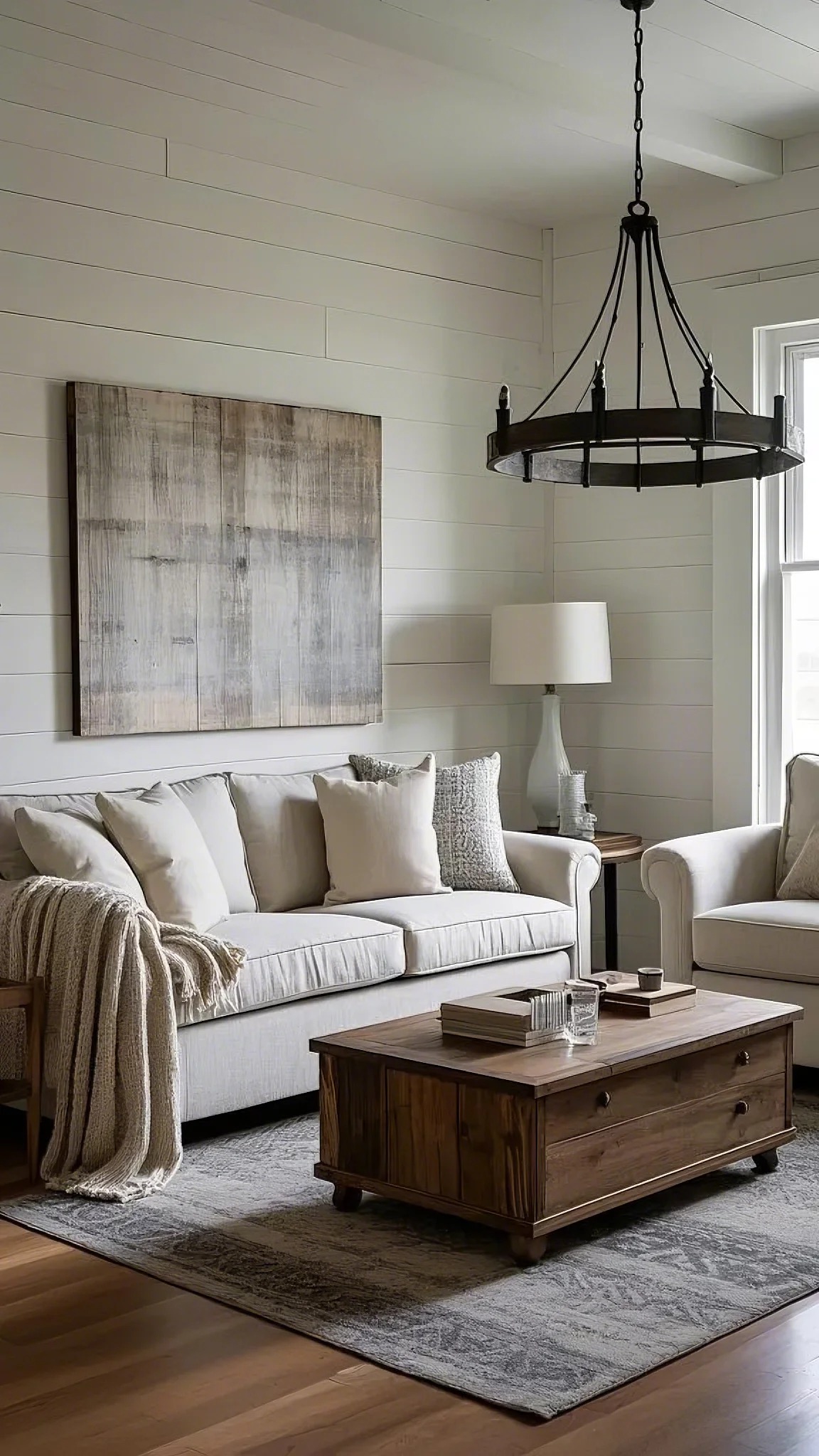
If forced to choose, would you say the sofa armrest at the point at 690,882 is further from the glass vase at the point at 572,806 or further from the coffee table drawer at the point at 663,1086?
the coffee table drawer at the point at 663,1086

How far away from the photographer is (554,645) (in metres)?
5.42

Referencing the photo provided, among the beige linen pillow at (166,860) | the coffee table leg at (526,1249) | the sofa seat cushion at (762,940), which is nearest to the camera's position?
the coffee table leg at (526,1249)

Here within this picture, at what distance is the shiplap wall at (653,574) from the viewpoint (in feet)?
18.1

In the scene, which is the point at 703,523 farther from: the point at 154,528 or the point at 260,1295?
the point at 260,1295

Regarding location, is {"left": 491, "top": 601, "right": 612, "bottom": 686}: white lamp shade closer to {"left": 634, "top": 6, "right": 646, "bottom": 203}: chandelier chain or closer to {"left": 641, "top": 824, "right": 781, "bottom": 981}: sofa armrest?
{"left": 641, "top": 824, "right": 781, "bottom": 981}: sofa armrest

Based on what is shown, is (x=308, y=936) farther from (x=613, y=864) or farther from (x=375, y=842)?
(x=613, y=864)

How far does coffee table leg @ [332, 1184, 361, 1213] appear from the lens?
3436 millimetres

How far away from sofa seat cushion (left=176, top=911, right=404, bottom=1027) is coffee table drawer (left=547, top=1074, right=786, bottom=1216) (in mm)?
1088

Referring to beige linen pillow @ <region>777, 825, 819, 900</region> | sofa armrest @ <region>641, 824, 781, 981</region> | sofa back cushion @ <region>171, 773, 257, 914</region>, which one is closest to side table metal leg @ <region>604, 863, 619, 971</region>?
sofa armrest @ <region>641, 824, 781, 981</region>

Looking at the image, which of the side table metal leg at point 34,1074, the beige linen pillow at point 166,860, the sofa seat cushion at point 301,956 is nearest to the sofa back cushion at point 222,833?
the sofa seat cushion at point 301,956

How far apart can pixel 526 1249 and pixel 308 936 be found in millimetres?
1288

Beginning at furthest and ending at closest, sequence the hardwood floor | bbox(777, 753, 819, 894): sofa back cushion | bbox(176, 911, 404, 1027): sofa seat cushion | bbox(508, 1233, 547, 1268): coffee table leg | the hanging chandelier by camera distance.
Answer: bbox(777, 753, 819, 894): sofa back cushion → bbox(176, 911, 404, 1027): sofa seat cushion → the hanging chandelier → bbox(508, 1233, 547, 1268): coffee table leg → the hardwood floor

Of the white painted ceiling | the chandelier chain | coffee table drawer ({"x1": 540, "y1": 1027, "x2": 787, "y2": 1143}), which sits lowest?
coffee table drawer ({"x1": 540, "y1": 1027, "x2": 787, "y2": 1143})

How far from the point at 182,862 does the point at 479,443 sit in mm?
2384
